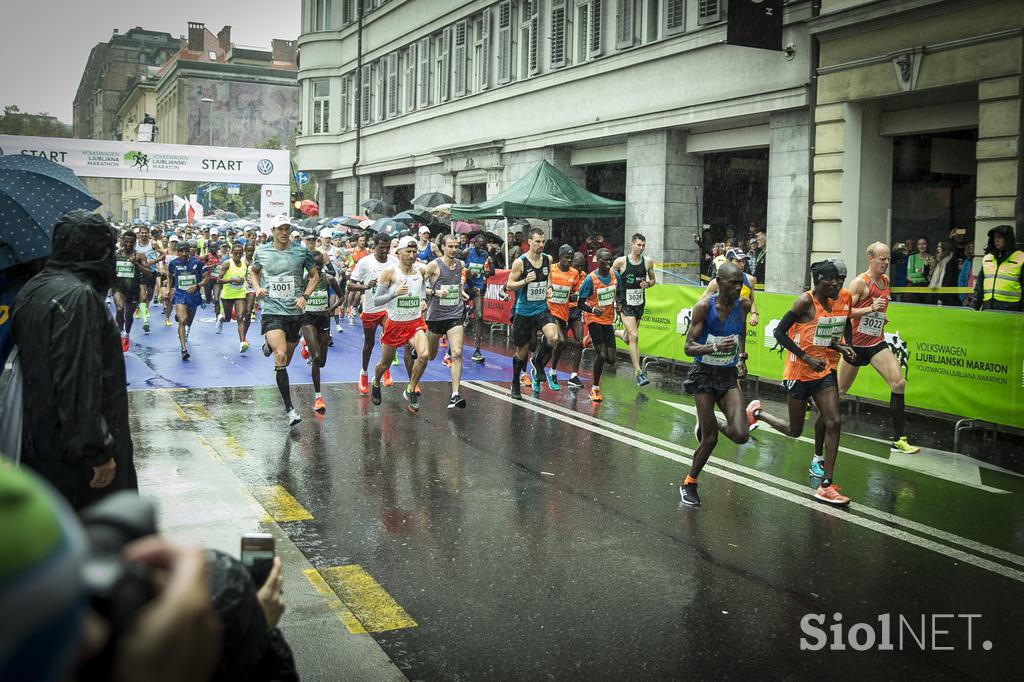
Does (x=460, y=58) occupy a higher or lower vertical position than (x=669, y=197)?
higher

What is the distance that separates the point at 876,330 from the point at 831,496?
2792 mm

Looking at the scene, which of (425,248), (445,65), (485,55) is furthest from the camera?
(445,65)

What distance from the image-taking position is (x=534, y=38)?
30000 millimetres

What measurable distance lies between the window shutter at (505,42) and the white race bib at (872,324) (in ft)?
74.9

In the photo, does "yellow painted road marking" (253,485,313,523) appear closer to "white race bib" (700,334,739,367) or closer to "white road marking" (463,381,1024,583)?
"white race bib" (700,334,739,367)

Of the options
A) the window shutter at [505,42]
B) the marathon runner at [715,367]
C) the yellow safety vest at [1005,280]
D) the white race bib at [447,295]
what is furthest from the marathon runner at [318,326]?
the window shutter at [505,42]

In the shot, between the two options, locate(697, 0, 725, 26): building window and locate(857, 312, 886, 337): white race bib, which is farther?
locate(697, 0, 725, 26): building window

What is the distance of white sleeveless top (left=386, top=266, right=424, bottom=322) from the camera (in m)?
12.3

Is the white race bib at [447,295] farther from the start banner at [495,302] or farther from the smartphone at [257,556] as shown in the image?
the smartphone at [257,556]

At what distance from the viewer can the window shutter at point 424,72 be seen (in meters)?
38.1

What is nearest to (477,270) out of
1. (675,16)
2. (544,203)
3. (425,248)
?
(425,248)

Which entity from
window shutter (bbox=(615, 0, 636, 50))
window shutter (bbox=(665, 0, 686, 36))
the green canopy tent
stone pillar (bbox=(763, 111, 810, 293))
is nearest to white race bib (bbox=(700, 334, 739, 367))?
stone pillar (bbox=(763, 111, 810, 293))

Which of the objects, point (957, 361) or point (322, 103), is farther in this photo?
point (322, 103)

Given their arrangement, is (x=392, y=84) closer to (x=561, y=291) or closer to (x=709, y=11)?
(x=709, y=11)
